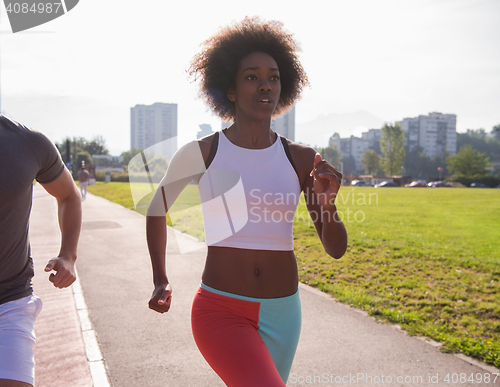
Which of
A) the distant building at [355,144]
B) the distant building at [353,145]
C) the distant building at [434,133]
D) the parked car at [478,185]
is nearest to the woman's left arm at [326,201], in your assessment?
the parked car at [478,185]

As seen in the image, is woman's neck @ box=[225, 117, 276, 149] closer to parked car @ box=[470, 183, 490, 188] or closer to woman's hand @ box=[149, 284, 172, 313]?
woman's hand @ box=[149, 284, 172, 313]

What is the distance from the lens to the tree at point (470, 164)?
80.2m

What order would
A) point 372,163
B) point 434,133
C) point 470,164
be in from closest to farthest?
point 470,164 → point 372,163 → point 434,133

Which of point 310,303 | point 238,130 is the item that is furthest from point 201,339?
point 310,303

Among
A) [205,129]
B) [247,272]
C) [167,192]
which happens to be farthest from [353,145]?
[247,272]

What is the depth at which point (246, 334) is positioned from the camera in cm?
180

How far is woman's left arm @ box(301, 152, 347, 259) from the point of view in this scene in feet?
6.28

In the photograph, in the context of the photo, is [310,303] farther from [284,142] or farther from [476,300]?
[284,142]

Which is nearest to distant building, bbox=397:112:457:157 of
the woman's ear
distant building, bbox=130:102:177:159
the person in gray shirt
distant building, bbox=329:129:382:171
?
distant building, bbox=329:129:382:171

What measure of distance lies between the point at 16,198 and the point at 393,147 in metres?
91.1

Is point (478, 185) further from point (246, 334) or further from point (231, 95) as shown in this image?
point (246, 334)

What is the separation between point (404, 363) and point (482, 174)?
284 feet

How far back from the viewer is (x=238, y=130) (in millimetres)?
2236

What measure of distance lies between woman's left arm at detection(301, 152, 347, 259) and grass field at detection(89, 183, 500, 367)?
63 centimetres
